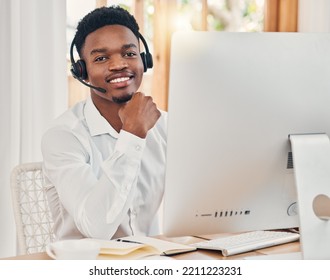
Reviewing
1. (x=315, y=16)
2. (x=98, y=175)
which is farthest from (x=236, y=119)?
(x=315, y=16)

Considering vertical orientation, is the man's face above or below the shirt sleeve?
above

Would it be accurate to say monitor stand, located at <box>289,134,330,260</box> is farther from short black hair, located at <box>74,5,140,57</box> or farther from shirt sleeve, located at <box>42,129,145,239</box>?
short black hair, located at <box>74,5,140,57</box>

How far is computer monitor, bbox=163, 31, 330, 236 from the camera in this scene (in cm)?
110

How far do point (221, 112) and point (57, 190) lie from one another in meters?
0.74

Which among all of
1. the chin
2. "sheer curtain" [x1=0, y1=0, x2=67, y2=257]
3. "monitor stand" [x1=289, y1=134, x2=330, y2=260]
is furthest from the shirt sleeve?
"sheer curtain" [x1=0, y1=0, x2=67, y2=257]

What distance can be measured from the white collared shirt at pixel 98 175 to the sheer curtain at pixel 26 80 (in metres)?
0.62

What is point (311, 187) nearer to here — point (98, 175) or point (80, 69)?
point (98, 175)

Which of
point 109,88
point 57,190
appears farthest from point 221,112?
point 109,88

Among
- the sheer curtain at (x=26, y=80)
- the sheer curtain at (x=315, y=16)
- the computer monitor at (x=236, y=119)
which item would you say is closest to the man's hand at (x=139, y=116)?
the computer monitor at (x=236, y=119)

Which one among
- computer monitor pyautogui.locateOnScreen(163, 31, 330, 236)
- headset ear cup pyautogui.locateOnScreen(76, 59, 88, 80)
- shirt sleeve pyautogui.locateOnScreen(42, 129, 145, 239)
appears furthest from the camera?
headset ear cup pyautogui.locateOnScreen(76, 59, 88, 80)

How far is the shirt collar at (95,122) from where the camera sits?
187 centimetres

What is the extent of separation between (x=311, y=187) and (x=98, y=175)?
2.79ft

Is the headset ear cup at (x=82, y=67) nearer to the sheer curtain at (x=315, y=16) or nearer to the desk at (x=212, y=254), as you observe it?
the desk at (x=212, y=254)
